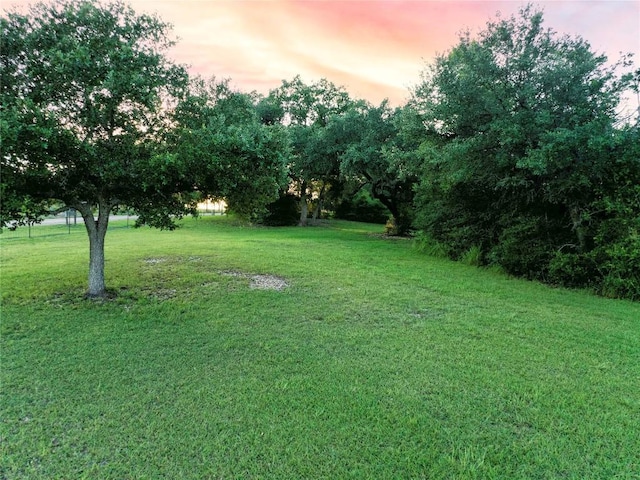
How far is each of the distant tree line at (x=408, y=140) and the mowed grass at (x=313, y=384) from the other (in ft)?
4.81

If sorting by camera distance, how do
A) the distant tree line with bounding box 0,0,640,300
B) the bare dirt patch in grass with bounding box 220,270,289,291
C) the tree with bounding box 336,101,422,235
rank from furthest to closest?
the tree with bounding box 336,101,422,235 → the bare dirt patch in grass with bounding box 220,270,289,291 → the distant tree line with bounding box 0,0,640,300

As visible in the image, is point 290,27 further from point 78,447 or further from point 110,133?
point 78,447

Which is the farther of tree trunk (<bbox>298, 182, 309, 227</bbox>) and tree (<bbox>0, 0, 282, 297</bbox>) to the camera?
tree trunk (<bbox>298, 182, 309, 227</bbox>)

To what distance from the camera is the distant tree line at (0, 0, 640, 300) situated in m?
4.19

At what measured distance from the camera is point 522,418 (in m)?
2.50

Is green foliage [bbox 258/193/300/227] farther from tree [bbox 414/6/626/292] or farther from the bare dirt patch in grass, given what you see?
the bare dirt patch in grass

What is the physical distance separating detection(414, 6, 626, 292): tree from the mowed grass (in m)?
2.17

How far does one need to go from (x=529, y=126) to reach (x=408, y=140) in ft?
11.6

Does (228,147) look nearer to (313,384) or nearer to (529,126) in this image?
(313,384)

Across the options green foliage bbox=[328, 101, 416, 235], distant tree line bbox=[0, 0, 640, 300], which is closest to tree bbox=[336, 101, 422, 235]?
green foliage bbox=[328, 101, 416, 235]

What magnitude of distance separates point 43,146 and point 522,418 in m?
5.05

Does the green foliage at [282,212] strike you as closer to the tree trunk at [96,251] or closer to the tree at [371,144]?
the tree at [371,144]

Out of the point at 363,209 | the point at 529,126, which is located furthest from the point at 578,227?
the point at 363,209

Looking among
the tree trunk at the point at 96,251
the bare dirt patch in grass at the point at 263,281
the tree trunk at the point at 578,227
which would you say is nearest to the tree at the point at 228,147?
the bare dirt patch in grass at the point at 263,281
